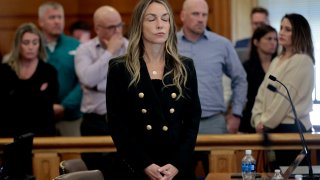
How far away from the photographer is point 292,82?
548cm

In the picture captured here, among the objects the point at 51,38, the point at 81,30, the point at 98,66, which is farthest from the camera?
the point at 81,30

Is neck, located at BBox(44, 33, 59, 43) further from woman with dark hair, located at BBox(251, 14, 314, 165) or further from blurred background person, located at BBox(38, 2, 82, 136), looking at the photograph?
woman with dark hair, located at BBox(251, 14, 314, 165)

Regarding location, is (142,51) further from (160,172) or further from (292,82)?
(292,82)

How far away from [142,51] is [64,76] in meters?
2.63

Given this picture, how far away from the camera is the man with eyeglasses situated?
6.14 m

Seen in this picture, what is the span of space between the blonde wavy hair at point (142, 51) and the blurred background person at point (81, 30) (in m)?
4.09

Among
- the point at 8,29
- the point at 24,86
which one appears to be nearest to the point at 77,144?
the point at 24,86

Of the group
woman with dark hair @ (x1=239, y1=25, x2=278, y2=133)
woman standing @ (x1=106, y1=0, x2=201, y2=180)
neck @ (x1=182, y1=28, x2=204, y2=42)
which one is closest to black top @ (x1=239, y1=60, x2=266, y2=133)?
woman with dark hair @ (x1=239, y1=25, x2=278, y2=133)

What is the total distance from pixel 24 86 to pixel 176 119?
238cm

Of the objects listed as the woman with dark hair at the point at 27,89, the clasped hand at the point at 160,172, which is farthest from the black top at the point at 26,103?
the clasped hand at the point at 160,172

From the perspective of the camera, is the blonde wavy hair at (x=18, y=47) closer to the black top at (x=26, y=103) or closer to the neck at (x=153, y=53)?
the black top at (x=26, y=103)

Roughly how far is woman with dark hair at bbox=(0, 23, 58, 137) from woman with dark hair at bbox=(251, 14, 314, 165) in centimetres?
169

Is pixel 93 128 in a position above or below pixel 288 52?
below

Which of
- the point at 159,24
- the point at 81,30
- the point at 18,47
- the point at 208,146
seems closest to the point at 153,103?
the point at 159,24
